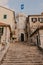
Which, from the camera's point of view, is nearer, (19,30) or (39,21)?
(39,21)

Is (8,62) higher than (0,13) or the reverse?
the reverse

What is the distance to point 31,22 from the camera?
42.3m

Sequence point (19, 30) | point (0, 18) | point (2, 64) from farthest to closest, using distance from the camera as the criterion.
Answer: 1. point (19, 30)
2. point (0, 18)
3. point (2, 64)

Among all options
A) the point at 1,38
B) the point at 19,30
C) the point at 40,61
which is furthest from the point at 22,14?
the point at 40,61

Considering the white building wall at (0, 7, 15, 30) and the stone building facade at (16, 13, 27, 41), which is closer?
the white building wall at (0, 7, 15, 30)

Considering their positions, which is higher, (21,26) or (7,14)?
(7,14)

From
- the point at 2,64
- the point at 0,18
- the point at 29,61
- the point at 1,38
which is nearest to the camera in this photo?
the point at 2,64

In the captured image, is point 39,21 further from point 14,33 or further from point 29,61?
point 29,61

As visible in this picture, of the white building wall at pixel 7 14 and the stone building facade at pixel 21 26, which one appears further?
the stone building facade at pixel 21 26

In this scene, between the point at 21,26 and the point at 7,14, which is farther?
the point at 21,26

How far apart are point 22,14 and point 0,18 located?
396 inches

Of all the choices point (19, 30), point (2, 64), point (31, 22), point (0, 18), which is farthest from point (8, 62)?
point (19, 30)

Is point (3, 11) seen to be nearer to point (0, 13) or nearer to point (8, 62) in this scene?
point (0, 13)

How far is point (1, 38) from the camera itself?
93.9ft
